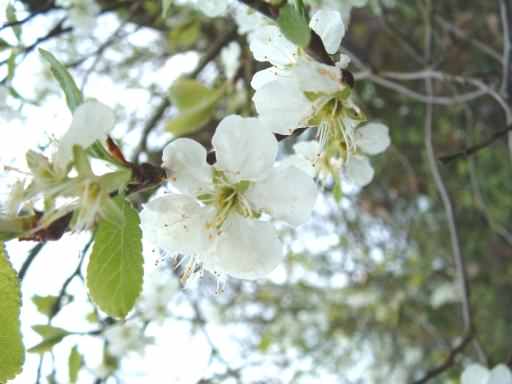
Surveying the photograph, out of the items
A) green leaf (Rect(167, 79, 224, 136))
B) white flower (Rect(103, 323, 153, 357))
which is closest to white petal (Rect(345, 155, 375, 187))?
green leaf (Rect(167, 79, 224, 136))

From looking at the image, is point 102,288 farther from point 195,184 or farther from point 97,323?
point 97,323

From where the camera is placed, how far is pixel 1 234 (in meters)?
0.36

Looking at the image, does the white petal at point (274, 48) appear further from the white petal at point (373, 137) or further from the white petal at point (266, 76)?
the white petal at point (373, 137)

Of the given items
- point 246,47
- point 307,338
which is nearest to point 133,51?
point 246,47

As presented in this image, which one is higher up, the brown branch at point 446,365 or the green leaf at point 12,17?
the green leaf at point 12,17

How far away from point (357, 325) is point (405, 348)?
0.36 metres

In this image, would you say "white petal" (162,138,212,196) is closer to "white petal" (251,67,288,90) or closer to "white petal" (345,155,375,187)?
"white petal" (251,67,288,90)

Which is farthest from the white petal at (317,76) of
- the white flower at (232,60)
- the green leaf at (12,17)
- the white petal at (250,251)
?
the white flower at (232,60)

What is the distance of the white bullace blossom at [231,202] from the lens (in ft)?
1.47

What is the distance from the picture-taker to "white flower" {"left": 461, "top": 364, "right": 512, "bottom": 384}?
76 centimetres

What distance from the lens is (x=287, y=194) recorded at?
46 centimetres

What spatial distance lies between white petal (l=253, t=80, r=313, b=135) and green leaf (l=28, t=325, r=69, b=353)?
1.25 feet

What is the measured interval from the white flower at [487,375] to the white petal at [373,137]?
35 centimetres

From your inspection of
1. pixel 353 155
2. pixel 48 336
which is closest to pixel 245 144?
pixel 353 155
